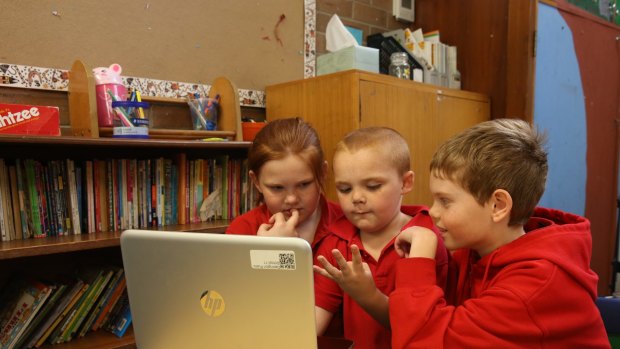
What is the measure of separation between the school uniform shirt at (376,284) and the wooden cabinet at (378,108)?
0.85 meters

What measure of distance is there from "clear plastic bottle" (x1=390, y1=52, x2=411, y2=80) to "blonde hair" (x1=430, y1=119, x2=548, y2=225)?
142 centimetres

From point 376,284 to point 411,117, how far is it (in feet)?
4.05

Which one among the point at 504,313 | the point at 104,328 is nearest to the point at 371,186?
the point at 504,313

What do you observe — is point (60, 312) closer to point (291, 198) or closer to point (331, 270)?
point (291, 198)

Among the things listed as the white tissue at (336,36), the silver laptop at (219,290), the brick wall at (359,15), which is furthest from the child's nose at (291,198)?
the brick wall at (359,15)

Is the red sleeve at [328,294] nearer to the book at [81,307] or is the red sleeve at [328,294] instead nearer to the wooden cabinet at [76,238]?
the wooden cabinet at [76,238]

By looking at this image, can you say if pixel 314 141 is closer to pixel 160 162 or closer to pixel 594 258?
pixel 160 162

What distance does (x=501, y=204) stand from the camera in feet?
2.91

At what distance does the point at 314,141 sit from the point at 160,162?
2.64 feet

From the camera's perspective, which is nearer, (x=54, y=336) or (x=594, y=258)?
(x=54, y=336)

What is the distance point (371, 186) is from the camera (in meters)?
1.07

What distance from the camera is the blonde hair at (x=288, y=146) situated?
1257 millimetres

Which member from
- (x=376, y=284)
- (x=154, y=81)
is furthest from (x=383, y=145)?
(x=154, y=81)

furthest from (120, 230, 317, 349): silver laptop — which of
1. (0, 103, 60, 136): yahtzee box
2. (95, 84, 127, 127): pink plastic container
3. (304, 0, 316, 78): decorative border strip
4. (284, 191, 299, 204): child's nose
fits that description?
(304, 0, 316, 78): decorative border strip
